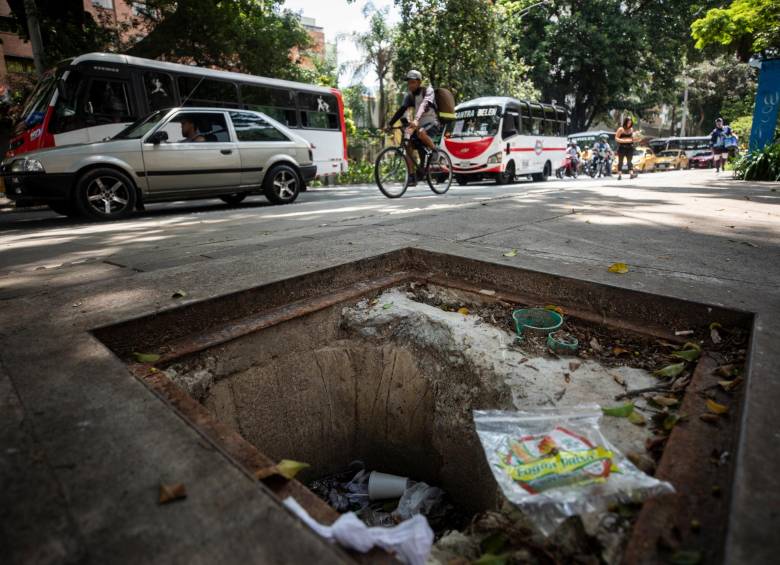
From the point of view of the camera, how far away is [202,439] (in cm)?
110

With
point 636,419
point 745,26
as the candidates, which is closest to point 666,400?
point 636,419

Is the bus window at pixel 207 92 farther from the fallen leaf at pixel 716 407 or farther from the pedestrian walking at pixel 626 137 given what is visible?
the fallen leaf at pixel 716 407

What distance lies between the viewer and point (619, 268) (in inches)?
97.6

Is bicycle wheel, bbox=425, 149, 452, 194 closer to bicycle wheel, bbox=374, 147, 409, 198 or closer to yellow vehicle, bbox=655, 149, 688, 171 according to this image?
bicycle wheel, bbox=374, 147, 409, 198

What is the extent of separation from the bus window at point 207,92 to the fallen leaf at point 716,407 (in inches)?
432

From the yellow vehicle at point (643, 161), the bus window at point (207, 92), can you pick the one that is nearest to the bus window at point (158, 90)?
the bus window at point (207, 92)

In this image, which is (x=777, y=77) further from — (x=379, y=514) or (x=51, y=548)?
(x=51, y=548)

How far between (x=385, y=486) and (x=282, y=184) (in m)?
6.85

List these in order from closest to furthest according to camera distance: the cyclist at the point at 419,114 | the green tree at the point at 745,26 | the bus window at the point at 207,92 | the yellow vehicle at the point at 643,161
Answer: the cyclist at the point at 419,114 → the bus window at the point at 207,92 → the green tree at the point at 745,26 → the yellow vehicle at the point at 643,161

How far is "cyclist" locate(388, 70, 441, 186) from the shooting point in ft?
22.0

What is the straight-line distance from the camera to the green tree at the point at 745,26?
1177 cm

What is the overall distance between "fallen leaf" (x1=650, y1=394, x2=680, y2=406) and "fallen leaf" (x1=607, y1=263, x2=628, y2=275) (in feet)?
3.42

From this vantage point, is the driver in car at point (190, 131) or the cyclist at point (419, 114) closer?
the cyclist at point (419, 114)

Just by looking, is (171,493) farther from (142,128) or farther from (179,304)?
(142,128)
